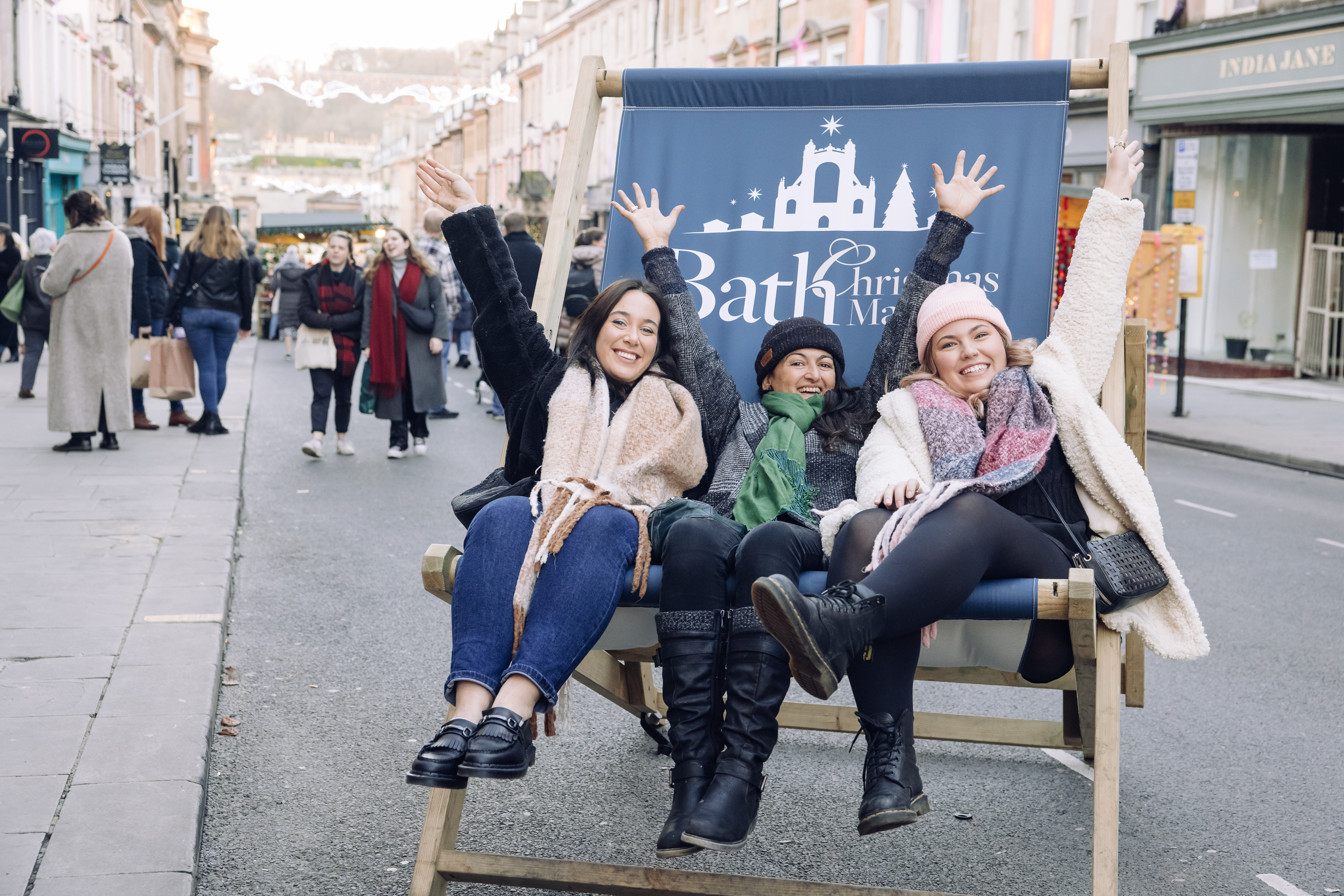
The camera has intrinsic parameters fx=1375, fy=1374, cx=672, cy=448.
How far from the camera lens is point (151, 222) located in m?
10.7

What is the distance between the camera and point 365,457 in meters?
10.1

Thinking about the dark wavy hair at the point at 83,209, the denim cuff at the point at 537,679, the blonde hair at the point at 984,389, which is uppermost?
the dark wavy hair at the point at 83,209

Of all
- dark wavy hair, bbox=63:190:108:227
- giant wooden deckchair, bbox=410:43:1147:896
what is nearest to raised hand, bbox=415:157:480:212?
giant wooden deckchair, bbox=410:43:1147:896

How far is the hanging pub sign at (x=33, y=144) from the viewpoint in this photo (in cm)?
2397

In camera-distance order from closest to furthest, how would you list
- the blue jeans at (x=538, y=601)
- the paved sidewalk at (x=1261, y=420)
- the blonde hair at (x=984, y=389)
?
the blue jeans at (x=538, y=601)
the blonde hair at (x=984, y=389)
the paved sidewalk at (x=1261, y=420)

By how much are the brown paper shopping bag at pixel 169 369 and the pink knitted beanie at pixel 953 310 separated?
786 centimetres

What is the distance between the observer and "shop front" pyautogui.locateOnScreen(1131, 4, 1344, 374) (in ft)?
56.7

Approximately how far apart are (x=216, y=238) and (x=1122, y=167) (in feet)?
27.2

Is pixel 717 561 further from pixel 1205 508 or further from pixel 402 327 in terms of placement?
pixel 402 327

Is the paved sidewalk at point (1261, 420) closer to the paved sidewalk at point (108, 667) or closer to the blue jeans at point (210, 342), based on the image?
the blue jeans at point (210, 342)

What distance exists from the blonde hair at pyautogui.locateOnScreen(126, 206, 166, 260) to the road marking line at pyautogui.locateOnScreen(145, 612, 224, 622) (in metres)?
6.16

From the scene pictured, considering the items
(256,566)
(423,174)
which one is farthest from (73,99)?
A: (423,174)

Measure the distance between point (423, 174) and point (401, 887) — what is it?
1.78 metres

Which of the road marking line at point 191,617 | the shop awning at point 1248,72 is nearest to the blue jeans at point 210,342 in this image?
the road marking line at point 191,617
